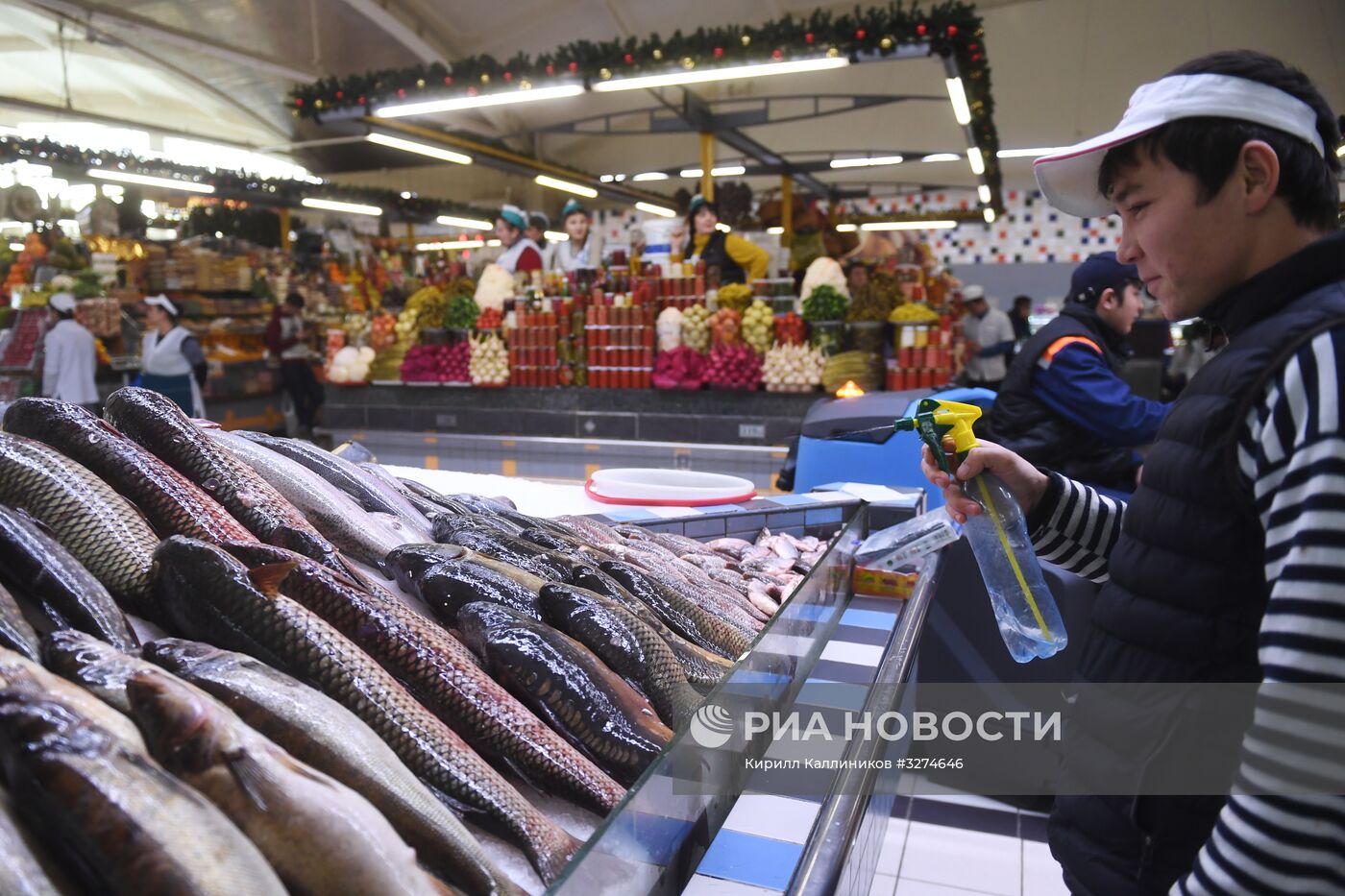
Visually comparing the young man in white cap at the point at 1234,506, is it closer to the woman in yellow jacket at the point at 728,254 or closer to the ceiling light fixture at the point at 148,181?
the woman in yellow jacket at the point at 728,254

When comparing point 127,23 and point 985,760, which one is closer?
point 985,760

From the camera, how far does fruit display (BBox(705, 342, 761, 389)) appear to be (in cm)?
644

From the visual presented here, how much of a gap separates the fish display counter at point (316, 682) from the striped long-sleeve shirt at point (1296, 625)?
24.8 inches

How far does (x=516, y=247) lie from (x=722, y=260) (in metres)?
2.14

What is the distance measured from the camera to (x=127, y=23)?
41.5 feet

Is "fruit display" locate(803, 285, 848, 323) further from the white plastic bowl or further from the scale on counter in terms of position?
the white plastic bowl

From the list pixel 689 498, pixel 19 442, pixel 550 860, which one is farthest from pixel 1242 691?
pixel 689 498

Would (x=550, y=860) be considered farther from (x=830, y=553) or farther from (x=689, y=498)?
(x=689, y=498)

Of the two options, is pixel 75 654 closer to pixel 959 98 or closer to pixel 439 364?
pixel 439 364

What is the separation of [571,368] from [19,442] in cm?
600

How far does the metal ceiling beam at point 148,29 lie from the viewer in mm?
12375

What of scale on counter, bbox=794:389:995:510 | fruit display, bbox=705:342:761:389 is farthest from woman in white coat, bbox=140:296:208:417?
scale on counter, bbox=794:389:995:510

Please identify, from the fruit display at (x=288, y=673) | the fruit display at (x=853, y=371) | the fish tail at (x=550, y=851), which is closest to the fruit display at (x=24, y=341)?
the fruit display at (x=853, y=371)

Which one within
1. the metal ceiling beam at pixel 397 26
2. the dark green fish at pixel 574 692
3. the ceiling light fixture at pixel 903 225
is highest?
the metal ceiling beam at pixel 397 26
